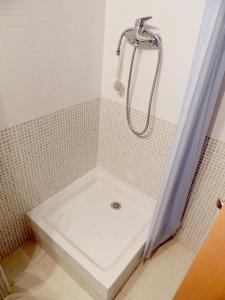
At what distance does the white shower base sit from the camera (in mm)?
1246

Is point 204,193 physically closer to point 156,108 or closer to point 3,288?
point 156,108

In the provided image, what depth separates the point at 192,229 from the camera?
5.14ft

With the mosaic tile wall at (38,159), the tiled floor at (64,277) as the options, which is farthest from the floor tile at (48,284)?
the mosaic tile wall at (38,159)

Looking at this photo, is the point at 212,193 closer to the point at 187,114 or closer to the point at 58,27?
the point at 187,114

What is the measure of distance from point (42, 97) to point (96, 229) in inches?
38.0

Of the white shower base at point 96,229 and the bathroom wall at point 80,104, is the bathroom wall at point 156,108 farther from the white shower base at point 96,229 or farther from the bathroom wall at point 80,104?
the white shower base at point 96,229

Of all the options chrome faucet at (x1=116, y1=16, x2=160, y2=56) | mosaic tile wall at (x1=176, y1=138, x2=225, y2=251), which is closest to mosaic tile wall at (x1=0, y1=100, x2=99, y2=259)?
chrome faucet at (x1=116, y1=16, x2=160, y2=56)

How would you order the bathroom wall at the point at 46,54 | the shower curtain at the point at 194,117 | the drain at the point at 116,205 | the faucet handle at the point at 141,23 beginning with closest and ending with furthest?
the shower curtain at the point at 194,117 < the bathroom wall at the point at 46,54 < the faucet handle at the point at 141,23 < the drain at the point at 116,205

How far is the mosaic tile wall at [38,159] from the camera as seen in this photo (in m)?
1.23

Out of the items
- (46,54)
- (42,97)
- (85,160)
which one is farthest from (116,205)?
(46,54)

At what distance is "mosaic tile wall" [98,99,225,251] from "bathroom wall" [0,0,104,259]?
0.18 meters

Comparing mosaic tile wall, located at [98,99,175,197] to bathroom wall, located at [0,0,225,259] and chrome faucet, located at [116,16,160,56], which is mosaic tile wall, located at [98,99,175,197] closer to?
bathroom wall, located at [0,0,225,259]

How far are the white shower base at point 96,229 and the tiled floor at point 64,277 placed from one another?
0.28 ft

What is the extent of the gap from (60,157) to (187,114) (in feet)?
3.06
